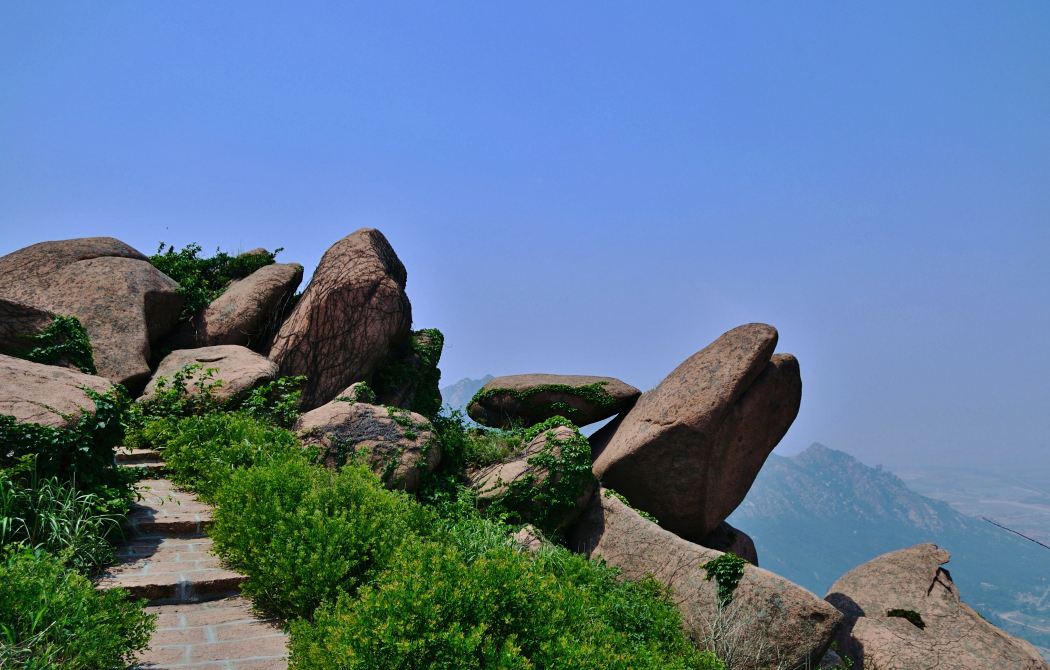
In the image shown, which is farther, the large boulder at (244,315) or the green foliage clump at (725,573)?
the large boulder at (244,315)

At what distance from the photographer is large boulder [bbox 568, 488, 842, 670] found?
30.2ft

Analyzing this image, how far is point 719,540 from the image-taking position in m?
15.1

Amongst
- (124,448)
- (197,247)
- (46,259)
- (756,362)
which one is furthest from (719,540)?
(46,259)

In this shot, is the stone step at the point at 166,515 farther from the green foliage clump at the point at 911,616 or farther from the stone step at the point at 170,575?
the green foliage clump at the point at 911,616

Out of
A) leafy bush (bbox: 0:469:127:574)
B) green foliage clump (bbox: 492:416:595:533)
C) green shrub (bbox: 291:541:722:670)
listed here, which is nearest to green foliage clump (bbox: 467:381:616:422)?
green foliage clump (bbox: 492:416:595:533)

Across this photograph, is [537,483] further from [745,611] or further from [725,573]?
[745,611]

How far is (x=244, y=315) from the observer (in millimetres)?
14438

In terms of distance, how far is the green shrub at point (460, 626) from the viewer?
4258 mm

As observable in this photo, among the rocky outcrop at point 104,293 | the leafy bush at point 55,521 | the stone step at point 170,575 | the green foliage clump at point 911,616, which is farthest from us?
the green foliage clump at point 911,616

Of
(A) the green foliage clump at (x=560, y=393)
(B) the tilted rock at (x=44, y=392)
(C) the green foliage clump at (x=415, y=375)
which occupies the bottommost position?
(B) the tilted rock at (x=44, y=392)

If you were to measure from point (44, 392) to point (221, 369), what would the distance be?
4.22 meters

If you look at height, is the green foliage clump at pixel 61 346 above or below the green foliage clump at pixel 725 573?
below

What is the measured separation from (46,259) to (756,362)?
46.0 ft

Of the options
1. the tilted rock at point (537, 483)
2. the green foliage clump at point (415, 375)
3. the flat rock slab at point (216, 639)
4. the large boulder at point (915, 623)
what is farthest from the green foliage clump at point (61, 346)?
the large boulder at point (915, 623)
